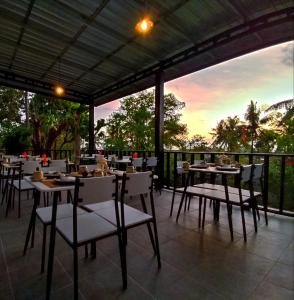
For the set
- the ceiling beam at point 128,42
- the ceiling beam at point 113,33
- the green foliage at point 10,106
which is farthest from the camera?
the green foliage at point 10,106

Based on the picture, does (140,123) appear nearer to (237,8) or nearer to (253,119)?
(253,119)

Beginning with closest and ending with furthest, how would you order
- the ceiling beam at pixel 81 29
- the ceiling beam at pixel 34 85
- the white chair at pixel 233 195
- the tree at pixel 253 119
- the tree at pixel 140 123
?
the white chair at pixel 233 195, the ceiling beam at pixel 81 29, the ceiling beam at pixel 34 85, the tree at pixel 140 123, the tree at pixel 253 119

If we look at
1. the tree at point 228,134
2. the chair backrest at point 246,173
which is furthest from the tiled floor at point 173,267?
the tree at point 228,134

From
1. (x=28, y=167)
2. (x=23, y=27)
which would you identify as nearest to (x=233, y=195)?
(x=28, y=167)

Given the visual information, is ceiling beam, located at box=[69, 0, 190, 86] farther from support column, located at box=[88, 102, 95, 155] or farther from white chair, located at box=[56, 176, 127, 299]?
white chair, located at box=[56, 176, 127, 299]

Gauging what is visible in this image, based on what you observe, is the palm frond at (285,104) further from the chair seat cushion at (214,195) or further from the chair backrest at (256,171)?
the chair seat cushion at (214,195)

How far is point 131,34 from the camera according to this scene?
3826 millimetres

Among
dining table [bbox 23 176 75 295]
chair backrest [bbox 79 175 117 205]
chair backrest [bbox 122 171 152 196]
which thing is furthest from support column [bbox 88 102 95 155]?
chair backrest [bbox 79 175 117 205]

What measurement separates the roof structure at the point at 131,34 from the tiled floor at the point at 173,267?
128 inches

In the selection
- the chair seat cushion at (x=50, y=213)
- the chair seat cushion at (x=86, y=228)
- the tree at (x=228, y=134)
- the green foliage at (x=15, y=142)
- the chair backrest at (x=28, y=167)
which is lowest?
the chair seat cushion at (x=86, y=228)

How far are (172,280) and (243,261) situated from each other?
0.76m

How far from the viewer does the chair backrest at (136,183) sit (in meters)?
1.58

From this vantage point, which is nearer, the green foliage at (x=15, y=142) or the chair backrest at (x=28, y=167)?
the chair backrest at (x=28, y=167)

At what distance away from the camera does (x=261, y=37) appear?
11.4 ft
